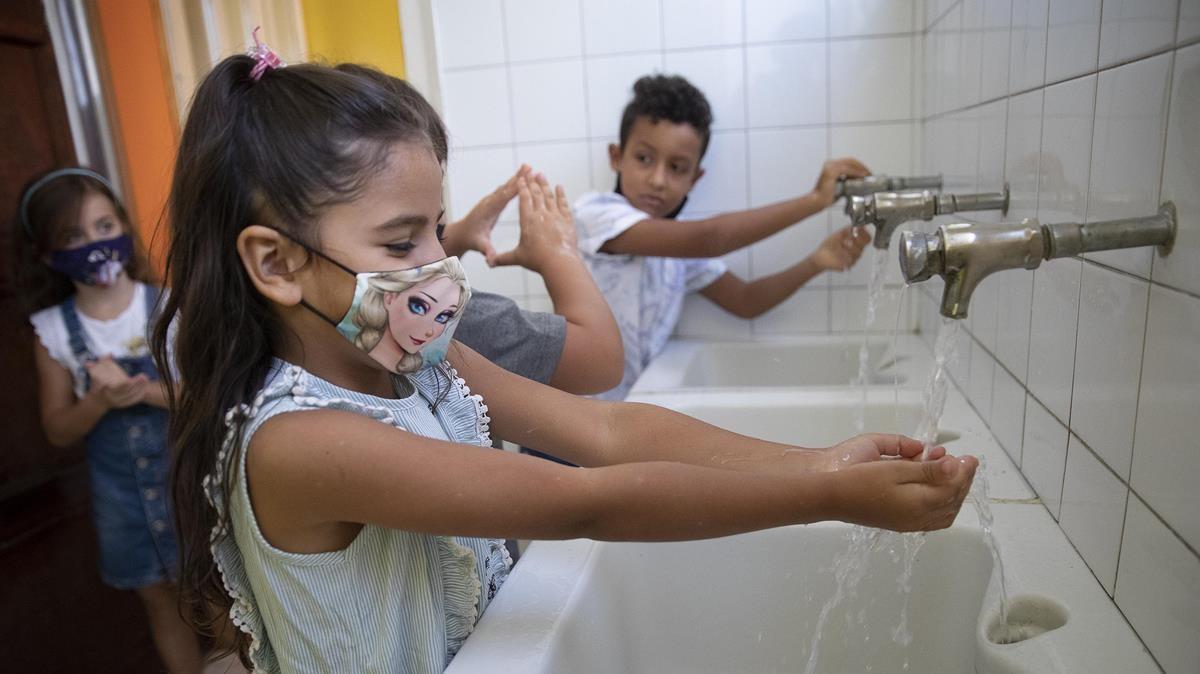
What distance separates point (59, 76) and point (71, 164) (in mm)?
205

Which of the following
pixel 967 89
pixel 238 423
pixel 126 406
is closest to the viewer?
pixel 238 423

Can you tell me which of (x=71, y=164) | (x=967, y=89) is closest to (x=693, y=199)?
(x=967, y=89)

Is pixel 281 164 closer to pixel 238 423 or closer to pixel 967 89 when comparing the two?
pixel 238 423

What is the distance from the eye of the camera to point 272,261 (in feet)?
2.16

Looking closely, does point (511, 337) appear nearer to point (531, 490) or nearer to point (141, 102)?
point (531, 490)

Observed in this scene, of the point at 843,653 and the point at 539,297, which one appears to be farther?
the point at 539,297

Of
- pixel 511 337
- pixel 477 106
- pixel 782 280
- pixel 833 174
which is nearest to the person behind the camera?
pixel 511 337

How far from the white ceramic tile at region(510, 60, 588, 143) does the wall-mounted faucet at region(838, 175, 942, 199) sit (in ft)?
1.97

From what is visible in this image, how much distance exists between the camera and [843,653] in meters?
0.91

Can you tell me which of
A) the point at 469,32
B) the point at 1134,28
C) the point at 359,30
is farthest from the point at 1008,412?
the point at 359,30

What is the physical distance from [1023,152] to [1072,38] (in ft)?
0.57

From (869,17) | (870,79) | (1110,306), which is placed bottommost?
(1110,306)

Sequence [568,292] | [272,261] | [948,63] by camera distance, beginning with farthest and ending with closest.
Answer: [948,63]
[568,292]
[272,261]

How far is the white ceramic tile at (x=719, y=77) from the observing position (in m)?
1.66
